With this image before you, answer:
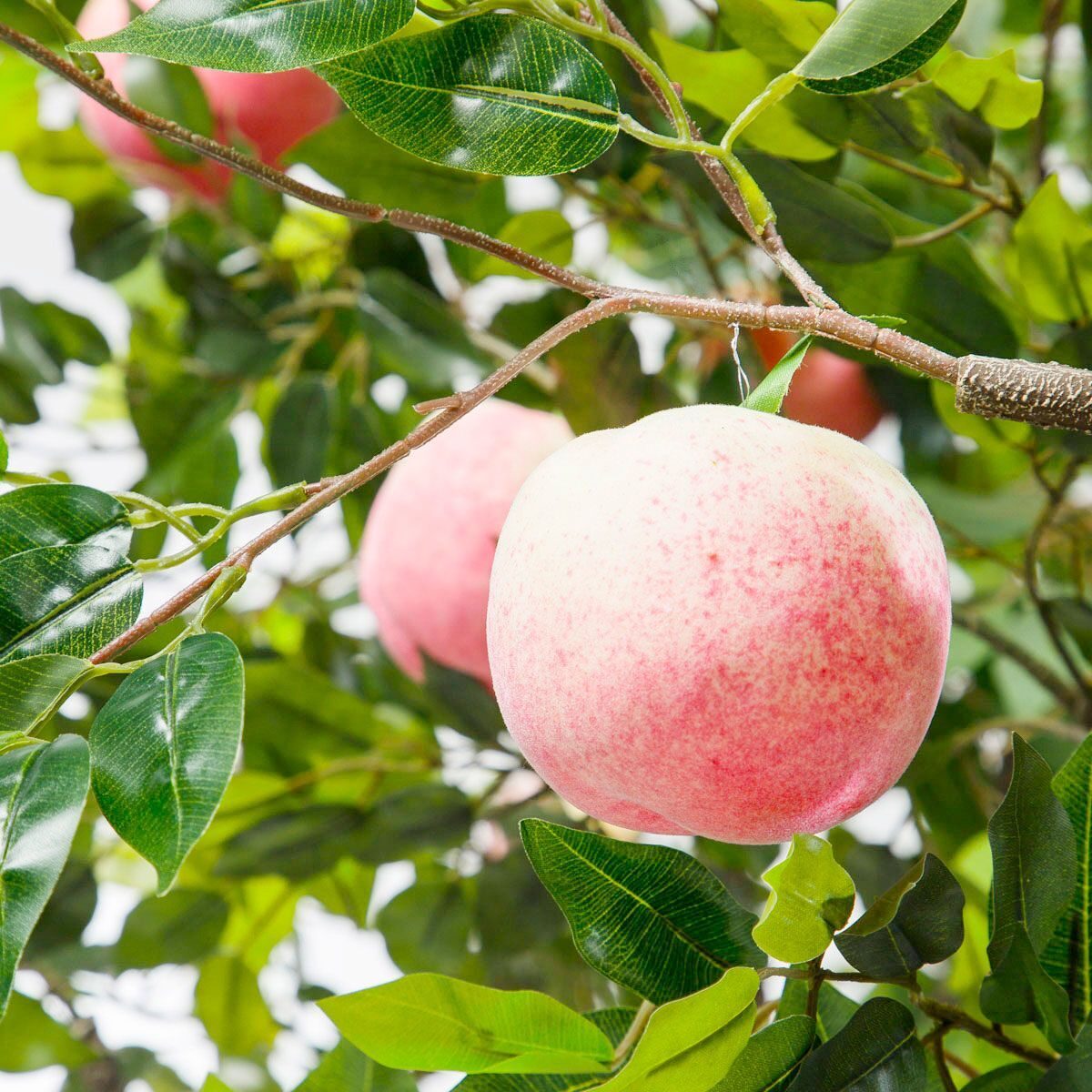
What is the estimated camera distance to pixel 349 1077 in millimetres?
441

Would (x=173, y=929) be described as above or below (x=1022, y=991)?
below

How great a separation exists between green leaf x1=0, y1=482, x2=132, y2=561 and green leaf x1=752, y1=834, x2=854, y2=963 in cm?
21

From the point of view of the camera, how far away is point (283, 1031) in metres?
0.95

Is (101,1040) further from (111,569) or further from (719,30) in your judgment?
(719,30)

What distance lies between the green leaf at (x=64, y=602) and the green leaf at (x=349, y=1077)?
0.19 m

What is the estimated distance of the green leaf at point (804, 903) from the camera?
35 centimetres

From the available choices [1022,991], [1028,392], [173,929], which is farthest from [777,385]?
[173,929]

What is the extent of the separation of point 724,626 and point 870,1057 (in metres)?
0.14

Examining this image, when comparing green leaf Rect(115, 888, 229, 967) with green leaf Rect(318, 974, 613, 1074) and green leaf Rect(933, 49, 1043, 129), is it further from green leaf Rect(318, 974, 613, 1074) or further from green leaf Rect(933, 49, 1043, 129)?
green leaf Rect(933, 49, 1043, 129)

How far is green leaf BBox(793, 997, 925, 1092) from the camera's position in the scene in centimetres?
36

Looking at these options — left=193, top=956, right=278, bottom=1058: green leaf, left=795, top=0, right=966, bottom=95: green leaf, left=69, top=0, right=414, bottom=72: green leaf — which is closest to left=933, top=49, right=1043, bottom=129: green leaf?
left=795, top=0, right=966, bottom=95: green leaf

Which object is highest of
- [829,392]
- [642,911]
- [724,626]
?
[724,626]

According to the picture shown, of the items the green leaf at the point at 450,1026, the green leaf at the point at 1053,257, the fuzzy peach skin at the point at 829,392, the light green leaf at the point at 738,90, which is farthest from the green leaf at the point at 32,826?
the fuzzy peach skin at the point at 829,392

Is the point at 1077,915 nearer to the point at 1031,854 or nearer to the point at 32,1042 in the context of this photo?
the point at 1031,854
